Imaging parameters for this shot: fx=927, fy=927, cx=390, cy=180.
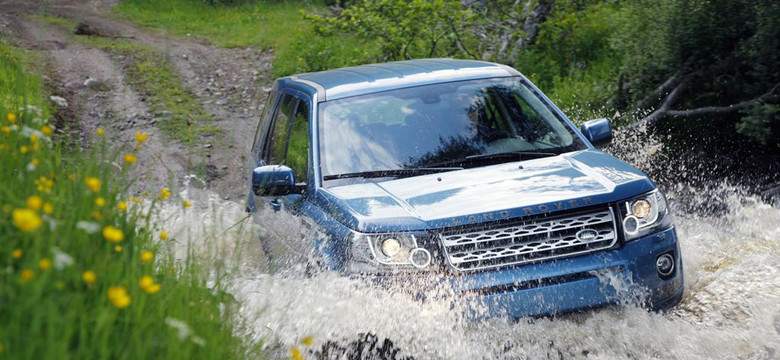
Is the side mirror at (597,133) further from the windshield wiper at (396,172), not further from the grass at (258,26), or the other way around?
the grass at (258,26)

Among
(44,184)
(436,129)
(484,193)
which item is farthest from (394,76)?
(44,184)

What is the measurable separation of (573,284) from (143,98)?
493 inches

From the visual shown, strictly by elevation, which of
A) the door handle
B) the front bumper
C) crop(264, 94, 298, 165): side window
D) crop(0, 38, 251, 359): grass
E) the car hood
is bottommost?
the door handle

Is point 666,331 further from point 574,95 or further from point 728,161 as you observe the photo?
point 574,95

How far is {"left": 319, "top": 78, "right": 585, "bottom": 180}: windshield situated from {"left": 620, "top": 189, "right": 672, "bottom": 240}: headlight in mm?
877

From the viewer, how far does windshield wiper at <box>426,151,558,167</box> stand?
536 cm

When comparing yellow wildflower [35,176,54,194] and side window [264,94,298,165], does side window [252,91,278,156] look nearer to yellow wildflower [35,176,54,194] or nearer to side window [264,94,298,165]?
side window [264,94,298,165]

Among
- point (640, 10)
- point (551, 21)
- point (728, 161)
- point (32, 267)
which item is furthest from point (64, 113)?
point (32, 267)

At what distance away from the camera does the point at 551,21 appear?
13211mm

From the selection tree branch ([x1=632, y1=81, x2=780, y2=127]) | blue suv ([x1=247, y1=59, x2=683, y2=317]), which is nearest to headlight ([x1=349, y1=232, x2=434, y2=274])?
blue suv ([x1=247, y1=59, x2=683, y2=317])

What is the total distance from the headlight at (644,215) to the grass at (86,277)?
2.06m

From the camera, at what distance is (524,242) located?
14.6 feet

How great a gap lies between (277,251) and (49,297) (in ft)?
8.52

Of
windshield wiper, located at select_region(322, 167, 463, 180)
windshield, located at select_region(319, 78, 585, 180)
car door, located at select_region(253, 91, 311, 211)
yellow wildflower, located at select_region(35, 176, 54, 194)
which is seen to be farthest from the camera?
car door, located at select_region(253, 91, 311, 211)
